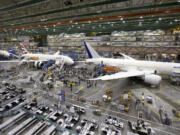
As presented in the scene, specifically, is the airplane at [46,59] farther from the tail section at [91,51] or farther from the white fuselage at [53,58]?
the tail section at [91,51]

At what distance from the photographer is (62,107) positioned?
32.8 feet

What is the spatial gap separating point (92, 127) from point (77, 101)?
4.02m

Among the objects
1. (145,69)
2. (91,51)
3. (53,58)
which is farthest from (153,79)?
(53,58)

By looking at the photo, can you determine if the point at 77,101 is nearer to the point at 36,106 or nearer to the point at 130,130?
the point at 36,106

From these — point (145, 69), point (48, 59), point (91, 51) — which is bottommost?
point (145, 69)

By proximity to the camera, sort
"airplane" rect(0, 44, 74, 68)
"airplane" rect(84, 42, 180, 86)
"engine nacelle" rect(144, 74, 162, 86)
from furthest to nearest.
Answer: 1. "airplane" rect(0, 44, 74, 68)
2. "airplane" rect(84, 42, 180, 86)
3. "engine nacelle" rect(144, 74, 162, 86)

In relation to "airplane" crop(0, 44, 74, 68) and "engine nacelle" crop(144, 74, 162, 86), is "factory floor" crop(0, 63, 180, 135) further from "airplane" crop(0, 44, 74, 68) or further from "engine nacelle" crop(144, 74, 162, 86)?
"airplane" crop(0, 44, 74, 68)

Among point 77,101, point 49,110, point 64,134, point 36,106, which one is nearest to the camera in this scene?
point 64,134

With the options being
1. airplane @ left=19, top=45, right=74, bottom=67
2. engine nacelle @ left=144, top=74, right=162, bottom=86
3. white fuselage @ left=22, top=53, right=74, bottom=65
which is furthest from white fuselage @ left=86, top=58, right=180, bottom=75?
airplane @ left=19, top=45, right=74, bottom=67

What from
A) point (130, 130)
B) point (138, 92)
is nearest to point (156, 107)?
point (138, 92)

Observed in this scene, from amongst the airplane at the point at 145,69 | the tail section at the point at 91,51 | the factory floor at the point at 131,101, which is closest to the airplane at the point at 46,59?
the tail section at the point at 91,51

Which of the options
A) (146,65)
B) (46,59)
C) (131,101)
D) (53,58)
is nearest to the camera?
(131,101)

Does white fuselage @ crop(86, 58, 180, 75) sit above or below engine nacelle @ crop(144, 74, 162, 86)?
above

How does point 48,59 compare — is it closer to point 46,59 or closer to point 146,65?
point 46,59
